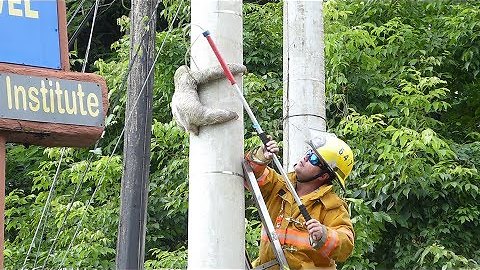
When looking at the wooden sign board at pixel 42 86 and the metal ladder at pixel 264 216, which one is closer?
the wooden sign board at pixel 42 86

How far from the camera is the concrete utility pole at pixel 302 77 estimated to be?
5.30 meters

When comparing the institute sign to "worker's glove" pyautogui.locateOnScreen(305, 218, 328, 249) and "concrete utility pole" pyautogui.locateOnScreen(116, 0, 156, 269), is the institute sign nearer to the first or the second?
"worker's glove" pyautogui.locateOnScreen(305, 218, 328, 249)

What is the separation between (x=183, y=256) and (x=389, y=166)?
1.71m

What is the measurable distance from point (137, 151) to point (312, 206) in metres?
3.55

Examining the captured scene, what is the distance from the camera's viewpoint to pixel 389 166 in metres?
7.53

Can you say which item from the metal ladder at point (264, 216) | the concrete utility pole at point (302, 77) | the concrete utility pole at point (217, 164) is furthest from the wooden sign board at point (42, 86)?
the concrete utility pole at point (302, 77)

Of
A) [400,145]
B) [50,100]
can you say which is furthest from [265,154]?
[400,145]

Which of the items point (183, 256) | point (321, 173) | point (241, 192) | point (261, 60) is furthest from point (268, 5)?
point (241, 192)

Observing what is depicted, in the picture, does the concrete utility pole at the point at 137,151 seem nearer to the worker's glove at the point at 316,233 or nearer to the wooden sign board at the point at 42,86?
the wooden sign board at the point at 42,86

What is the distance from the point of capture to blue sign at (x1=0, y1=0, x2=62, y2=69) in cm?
389

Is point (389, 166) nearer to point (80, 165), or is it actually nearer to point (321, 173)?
point (80, 165)

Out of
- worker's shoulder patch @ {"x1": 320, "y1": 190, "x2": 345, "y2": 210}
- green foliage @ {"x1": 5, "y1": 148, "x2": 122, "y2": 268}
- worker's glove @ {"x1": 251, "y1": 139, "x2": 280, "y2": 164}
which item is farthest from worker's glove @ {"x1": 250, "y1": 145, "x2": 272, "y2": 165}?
green foliage @ {"x1": 5, "y1": 148, "x2": 122, "y2": 268}

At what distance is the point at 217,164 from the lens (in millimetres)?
3777

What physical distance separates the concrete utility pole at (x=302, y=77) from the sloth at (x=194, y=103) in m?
1.35
